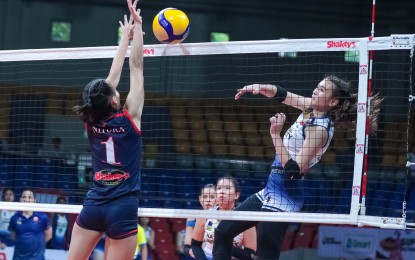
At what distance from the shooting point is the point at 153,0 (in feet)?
54.6

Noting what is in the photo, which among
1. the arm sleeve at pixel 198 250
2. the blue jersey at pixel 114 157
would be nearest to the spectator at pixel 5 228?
the arm sleeve at pixel 198 250

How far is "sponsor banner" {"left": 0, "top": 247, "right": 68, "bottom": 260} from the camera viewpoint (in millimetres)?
13688

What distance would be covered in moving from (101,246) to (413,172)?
6037mm

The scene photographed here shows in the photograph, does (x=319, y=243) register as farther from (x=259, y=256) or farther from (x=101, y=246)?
(x=259, y=256)

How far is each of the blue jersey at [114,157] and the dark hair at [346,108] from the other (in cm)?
181

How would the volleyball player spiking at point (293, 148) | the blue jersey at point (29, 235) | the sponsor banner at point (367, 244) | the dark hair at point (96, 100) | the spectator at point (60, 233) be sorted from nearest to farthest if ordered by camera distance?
the dark hair at point (96, 100) < the volleyball player spiking at point (293, 148) < the blue jersey at point (29, 235) < the sponsor banner at point (367, 244) < the spectator at point (60, 233)

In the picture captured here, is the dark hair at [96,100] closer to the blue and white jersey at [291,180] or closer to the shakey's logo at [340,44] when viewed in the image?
the blue and white jersey at [291,180]

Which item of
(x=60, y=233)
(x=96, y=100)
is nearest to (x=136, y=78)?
(x=96, y=100)

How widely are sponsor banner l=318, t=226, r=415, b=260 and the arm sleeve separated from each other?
6.08 meters

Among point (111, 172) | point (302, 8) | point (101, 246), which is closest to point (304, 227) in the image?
point (101, 246)

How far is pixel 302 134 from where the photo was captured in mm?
6902

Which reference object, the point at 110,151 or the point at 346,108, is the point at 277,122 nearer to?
the point at 346,108

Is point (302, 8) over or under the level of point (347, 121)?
over

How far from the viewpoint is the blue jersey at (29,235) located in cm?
1309
